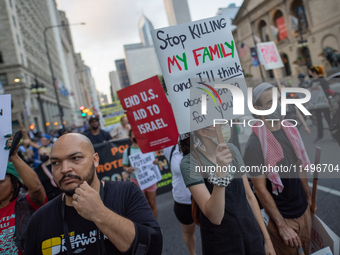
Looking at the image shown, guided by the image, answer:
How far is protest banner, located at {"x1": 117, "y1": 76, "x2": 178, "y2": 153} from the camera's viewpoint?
3.60m

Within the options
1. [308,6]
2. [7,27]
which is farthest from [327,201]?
[7,27]

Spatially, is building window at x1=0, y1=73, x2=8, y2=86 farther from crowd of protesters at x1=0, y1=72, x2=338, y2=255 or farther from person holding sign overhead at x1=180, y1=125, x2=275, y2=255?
person holding sign overhead at x1=180, y1=125, x2=275, y2=255

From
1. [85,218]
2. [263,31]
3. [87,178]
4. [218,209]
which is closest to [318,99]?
[218,209]

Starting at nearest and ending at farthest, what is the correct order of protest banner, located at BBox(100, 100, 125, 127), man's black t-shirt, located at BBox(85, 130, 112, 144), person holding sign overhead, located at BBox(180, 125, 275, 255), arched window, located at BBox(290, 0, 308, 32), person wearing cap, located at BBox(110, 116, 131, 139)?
1. person holding sign overhead, located at BBox(180, 125, 275, 255)
2. man's black t-shirt, located at BBox(85, 130, 112, 144)
3. person wearing cap, located at BBox(110, 116, 131, 139)
4. protest banner, located at BBox(100, 100, 125, 127)
5. arched window, located at BBox(290, 0, 308, 32)

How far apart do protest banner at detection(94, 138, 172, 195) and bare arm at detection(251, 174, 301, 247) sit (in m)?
3.79

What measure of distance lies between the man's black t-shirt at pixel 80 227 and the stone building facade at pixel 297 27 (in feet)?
83.1

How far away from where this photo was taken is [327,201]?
379cm

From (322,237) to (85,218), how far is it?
1858 millimetres

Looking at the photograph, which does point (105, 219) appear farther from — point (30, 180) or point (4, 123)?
point (4, 123)

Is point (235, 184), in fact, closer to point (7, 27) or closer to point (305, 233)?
point (305, 233)

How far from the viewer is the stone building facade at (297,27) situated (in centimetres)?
2756

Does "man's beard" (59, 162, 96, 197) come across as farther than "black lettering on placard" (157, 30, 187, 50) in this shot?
No

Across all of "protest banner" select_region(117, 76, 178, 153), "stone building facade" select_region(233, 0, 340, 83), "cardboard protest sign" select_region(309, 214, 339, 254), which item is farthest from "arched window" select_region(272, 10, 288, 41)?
"cardboard protest sign" select_region(309, 214, 339, 254)

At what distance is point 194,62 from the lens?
6.60 ft
